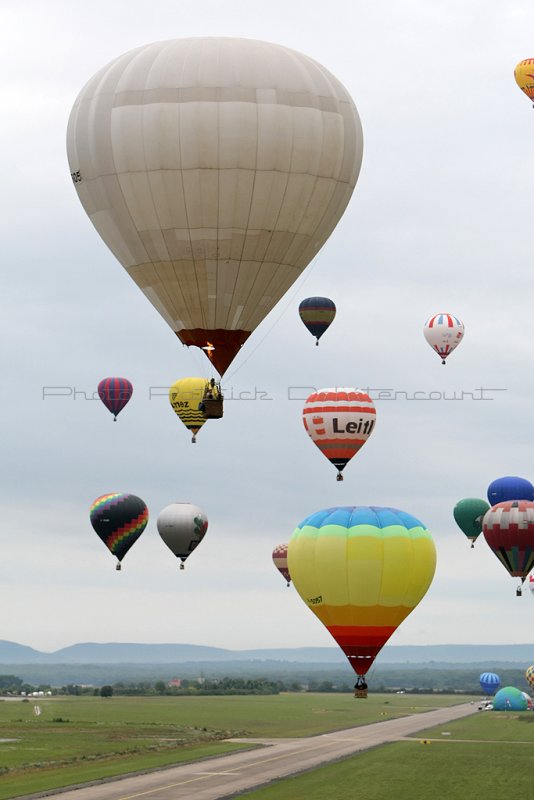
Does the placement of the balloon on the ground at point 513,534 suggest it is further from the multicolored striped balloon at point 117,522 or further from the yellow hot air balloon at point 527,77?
the multicolored striped balloon at point 117,522

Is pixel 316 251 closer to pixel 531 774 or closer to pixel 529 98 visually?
pixel 531 774

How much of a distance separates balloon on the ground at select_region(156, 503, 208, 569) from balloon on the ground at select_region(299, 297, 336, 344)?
29.0 m

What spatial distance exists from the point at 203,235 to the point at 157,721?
3166 inches

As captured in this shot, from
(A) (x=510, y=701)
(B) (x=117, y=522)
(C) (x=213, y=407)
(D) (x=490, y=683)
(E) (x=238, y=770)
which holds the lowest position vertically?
(E) (x=238, y=770)

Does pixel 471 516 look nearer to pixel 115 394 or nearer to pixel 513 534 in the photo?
pixel 513 534

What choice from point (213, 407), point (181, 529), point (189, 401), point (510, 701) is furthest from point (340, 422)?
point (510, 701)

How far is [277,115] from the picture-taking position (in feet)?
151

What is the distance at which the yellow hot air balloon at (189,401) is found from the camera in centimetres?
9462

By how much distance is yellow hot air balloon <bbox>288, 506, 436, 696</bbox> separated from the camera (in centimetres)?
5612

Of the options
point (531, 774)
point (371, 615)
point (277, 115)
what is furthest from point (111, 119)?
point (531, 774)

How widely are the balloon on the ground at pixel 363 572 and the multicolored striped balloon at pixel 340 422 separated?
19079 millimetres

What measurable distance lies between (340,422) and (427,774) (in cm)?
1948

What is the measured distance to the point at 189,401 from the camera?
95.4 meters

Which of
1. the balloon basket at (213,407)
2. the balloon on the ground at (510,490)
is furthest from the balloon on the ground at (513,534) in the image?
the balloon basket at (213,407)
